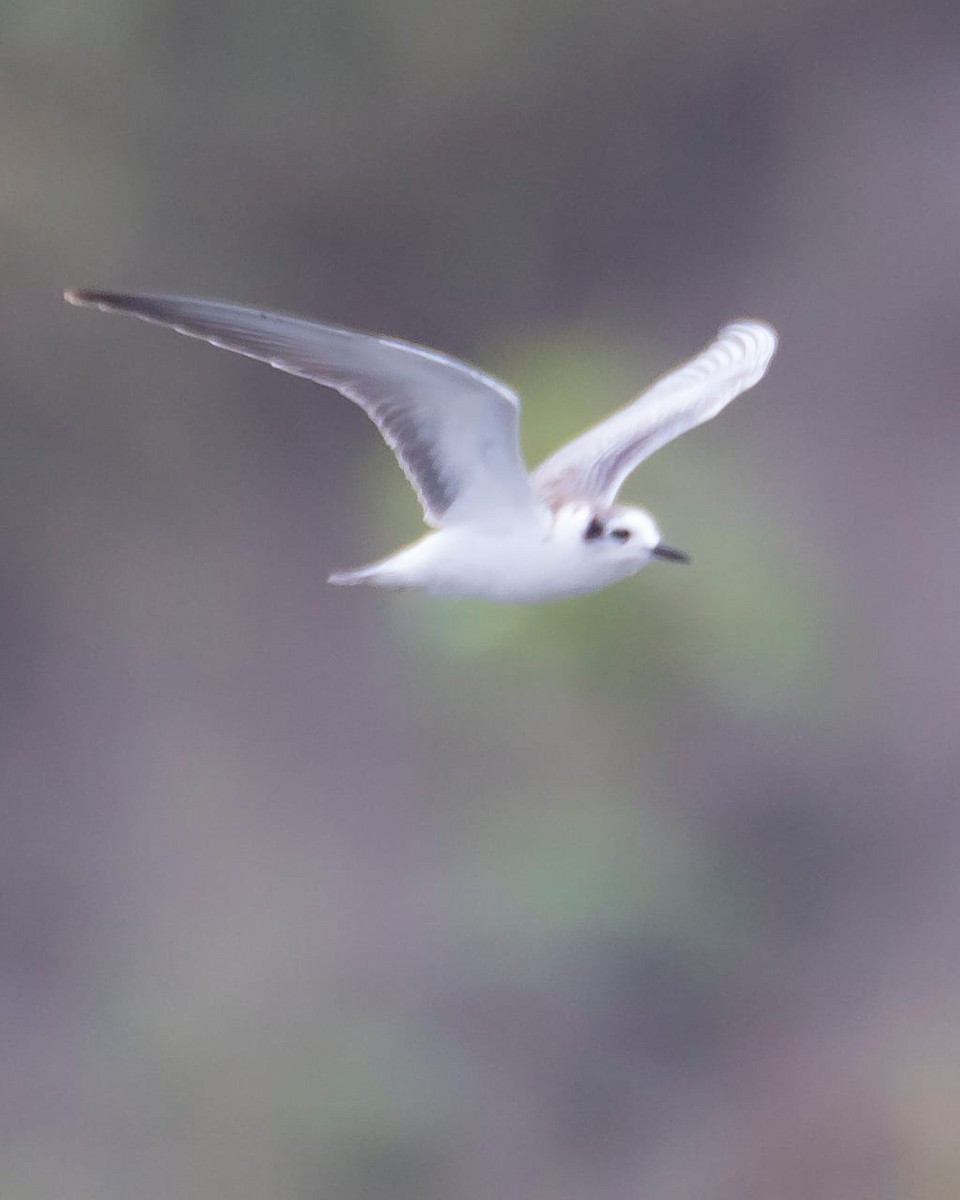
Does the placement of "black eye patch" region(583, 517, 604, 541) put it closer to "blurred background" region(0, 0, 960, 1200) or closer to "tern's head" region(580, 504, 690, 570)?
"tern's head" region(580, 504, 690, 570)

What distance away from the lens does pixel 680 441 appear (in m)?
2.68

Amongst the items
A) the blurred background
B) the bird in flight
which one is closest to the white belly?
the bird in flight

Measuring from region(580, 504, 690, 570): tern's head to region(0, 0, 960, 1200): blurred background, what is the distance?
4.73ft

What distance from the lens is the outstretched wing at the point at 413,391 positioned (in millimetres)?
869

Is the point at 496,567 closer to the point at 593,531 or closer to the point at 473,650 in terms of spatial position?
the point at 593,531

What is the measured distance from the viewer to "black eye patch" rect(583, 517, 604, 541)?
101 cm

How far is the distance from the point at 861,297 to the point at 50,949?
78.6 inches

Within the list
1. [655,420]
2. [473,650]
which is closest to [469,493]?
[655,420]

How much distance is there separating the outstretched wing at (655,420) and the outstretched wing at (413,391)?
8 cm

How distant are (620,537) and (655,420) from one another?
0.20 meters

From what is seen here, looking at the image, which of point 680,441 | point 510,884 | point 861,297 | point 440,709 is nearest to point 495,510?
point 680,441

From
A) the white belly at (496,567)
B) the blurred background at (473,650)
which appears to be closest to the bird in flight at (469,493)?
the white belly at (496,567)

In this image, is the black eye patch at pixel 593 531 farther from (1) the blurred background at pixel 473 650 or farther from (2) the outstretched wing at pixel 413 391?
(1) the blurred background at pixel 473 650

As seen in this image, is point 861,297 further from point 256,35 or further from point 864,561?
point 256,35
